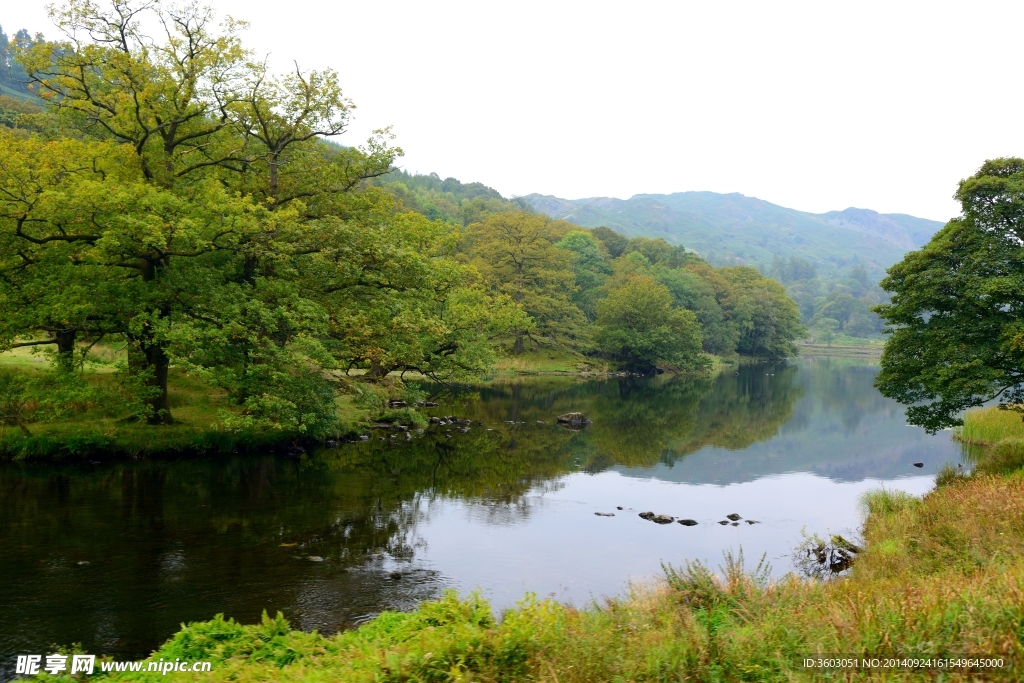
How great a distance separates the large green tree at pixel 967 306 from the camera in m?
24.1

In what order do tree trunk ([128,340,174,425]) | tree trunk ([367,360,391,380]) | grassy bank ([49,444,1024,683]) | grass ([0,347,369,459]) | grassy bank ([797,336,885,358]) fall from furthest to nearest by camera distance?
grassy bank ([797,336,885,358]) → tree trunk ([367,360,391,380]) → tree trunk ([128,340,174,425]) → grass ([0,347,369,459]) → grassy bank ([49,444,1024,683])

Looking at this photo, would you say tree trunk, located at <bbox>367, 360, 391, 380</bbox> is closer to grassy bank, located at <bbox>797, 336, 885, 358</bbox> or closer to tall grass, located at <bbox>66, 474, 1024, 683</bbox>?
tall grass, located at <bbox>66, 474, 1024, 683</bbox>

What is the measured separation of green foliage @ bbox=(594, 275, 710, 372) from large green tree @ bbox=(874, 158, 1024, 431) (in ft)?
199

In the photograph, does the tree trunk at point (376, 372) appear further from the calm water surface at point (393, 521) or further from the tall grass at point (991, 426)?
the tall grass at point (991, 426)

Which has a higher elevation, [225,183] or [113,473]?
[225,183]

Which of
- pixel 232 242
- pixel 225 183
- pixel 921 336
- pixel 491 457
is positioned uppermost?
pixel 225 183

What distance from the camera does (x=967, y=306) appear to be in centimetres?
2539

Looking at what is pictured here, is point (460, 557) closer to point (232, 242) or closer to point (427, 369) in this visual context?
point (232, 242)

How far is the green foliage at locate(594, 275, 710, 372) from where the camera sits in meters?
88.6

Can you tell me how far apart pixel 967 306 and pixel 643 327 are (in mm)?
64863

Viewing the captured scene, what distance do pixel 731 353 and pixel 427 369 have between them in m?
91.6

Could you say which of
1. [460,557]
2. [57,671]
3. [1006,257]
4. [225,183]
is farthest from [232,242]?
[1006,257]

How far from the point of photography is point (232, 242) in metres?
28.3

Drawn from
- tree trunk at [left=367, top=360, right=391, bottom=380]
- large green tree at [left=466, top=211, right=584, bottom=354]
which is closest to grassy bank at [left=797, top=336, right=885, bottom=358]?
large green tree at [left=466, top=211, right=584, bottom=354]
